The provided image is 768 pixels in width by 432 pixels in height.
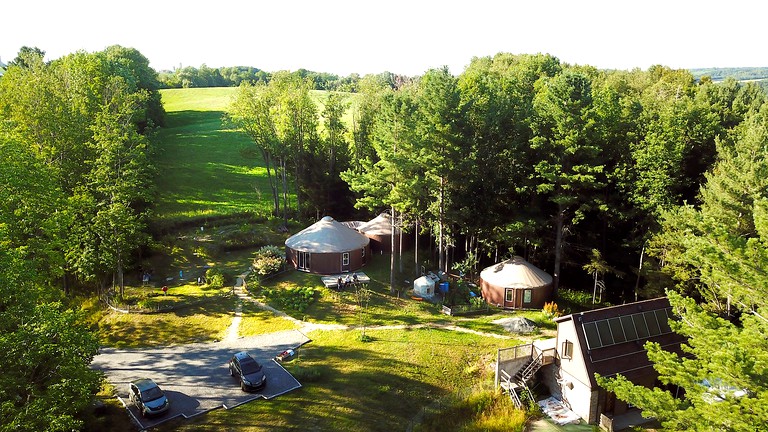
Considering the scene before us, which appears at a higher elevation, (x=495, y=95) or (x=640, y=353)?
(x=495, y=95)

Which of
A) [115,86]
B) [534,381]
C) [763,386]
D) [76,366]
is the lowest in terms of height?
[534,381]

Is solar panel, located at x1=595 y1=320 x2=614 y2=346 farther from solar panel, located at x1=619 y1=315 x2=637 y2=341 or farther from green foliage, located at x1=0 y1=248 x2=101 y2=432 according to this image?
green foliage, located at x1=0 y1=248 x2=101 y2=432

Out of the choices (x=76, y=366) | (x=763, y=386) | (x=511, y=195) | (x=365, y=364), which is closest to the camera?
(x=763, y=386)

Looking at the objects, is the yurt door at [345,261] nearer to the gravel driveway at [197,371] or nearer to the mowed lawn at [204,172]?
the gravel driveway at [197,371]

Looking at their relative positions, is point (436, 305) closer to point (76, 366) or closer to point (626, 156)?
point (626, 156)

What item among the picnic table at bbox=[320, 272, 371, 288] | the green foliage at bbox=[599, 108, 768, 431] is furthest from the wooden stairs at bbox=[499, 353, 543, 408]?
the picnic table at bbox=[320, 272, 371, 288]

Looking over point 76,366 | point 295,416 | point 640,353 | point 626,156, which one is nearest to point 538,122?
point 626,156
